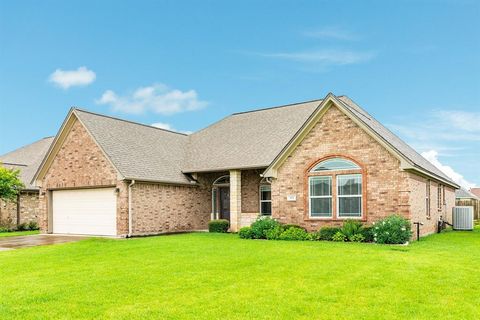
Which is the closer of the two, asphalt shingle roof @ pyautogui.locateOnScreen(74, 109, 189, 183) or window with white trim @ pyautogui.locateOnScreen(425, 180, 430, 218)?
window with white trim @ pyautogui.locateOnScreen(425, 180, 430, 218)

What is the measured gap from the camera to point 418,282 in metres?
9.16

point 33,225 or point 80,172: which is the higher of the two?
point 80,172

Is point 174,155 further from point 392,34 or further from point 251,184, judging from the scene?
point 392,34

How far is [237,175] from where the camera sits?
23.6 m

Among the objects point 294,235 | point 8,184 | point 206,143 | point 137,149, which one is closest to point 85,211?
point 137,149

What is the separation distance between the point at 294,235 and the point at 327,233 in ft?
4.57

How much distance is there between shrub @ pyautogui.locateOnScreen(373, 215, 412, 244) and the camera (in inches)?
634

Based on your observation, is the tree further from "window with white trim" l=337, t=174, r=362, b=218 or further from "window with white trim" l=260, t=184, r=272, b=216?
"window with white trim" l=337, t=174, r=362, b=218

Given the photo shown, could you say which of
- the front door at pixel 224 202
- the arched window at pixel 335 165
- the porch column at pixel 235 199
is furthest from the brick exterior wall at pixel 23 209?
the arched window at pixel 335 165

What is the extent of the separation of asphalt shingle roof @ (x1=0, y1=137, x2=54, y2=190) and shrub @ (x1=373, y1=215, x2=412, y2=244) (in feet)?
86.7

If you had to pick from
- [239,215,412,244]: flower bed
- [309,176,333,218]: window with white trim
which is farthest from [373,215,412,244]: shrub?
[309,176,333,218]: window with white trim

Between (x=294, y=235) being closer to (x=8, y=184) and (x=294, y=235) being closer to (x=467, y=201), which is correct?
(x=8, y=184)

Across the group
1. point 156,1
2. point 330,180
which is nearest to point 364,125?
point 330,180

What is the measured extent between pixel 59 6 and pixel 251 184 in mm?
12830
